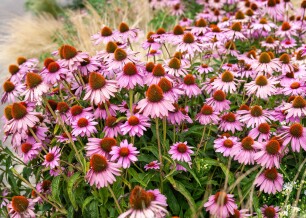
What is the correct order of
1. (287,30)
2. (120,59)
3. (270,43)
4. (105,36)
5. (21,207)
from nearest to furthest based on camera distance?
(21,207), (120,59), (105,36), (270,43), (287,30)

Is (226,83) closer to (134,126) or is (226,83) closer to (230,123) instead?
(230,123)

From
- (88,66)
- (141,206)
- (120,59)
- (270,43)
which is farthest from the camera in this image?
(270,43)

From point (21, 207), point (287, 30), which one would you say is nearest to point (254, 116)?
point (21, 207)

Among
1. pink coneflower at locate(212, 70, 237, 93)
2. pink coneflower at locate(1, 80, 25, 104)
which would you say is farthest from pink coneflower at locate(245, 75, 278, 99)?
pink coneflower at locate(1, 80, 25, 104)

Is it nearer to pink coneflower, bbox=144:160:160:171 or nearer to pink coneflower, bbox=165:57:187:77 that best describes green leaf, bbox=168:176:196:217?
pink coneflower, bbox=144:160:160:171

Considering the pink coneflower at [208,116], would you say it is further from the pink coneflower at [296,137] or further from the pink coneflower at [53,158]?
the pink coneflower at [53,158]

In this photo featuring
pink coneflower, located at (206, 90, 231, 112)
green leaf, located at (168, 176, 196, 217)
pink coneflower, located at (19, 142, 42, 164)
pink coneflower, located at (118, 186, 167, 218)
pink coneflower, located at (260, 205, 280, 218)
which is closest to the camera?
pink coneflower, located at (118, 186, 167, 218)
